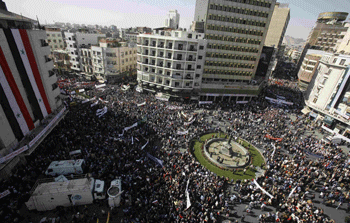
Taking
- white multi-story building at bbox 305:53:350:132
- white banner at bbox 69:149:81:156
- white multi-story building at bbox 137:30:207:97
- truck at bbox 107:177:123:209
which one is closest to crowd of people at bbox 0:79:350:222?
white banner at bbox 69:149:81:156

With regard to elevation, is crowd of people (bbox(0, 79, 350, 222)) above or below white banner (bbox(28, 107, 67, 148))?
below

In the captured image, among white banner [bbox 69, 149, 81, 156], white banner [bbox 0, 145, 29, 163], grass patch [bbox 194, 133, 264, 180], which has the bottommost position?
grass patch [bbox 194, 133, 264, 180]

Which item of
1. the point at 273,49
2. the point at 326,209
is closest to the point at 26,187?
the point at 326,209

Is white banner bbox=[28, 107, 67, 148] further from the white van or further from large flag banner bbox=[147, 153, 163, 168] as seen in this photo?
large flag banner bbox=[147, 153, 163, 168]

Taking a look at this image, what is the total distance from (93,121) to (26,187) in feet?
50.1

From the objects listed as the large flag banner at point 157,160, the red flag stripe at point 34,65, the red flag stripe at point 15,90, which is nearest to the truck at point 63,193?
the large flag banner at point 157,160

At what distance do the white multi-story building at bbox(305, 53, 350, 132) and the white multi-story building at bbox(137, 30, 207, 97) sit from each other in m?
32.5

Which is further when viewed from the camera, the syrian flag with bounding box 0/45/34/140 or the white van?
the white van

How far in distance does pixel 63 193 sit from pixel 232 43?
5087cm

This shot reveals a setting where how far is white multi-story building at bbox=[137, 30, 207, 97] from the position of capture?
4428 centimetres

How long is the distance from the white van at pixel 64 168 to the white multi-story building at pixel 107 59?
42682 millimetres

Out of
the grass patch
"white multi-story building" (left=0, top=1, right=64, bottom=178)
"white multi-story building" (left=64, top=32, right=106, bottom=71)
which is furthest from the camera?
"white multi-story building" (left=64, top=32, right=106, bottom=71)

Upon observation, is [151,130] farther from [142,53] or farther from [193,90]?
[142,53]

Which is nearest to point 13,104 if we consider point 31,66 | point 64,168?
point 31,66
